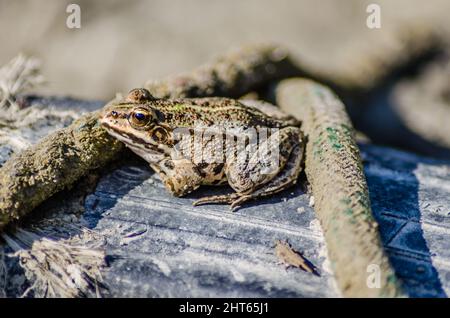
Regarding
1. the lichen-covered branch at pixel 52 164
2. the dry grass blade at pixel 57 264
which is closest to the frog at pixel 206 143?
the lichen-covered branch at pixel 52 164

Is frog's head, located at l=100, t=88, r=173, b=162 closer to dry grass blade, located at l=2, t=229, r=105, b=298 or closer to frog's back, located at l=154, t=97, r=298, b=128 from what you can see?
frog's back, located at l=154, t=97, r=298, b=128

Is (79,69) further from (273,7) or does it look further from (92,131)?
(92,131)

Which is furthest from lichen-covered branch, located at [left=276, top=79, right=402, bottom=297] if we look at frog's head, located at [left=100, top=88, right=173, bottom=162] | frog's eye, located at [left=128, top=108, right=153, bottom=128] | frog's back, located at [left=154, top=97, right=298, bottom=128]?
frog's eye, located at [left=128, top=108, right=153, bottom=128]

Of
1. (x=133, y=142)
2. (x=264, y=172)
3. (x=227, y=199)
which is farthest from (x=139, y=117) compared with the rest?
(x=264, y=172)

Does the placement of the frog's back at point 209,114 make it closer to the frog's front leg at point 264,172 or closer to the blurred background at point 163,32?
the frog's front leg at point 264,172

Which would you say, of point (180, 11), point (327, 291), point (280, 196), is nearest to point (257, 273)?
point (327, 291)

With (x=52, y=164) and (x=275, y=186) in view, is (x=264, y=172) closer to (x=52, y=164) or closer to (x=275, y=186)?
(x=275, y=186)
